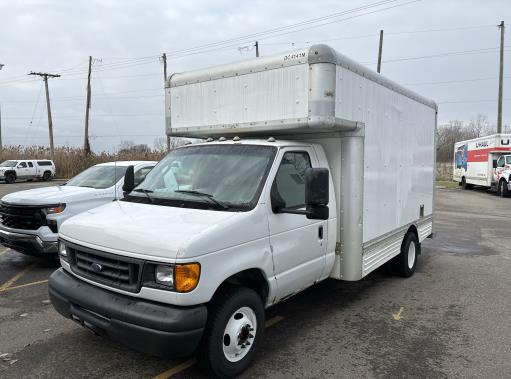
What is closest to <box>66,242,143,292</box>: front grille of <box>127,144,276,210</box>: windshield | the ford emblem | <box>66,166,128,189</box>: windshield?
the ford emblem

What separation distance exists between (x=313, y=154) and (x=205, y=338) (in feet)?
7.57

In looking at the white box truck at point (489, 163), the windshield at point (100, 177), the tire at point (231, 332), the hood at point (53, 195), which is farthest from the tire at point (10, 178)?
the tire at point (231, 332)

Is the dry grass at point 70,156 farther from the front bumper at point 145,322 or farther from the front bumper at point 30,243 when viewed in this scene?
the front bumper at point 145,322

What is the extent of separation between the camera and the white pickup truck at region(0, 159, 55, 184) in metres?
32.0

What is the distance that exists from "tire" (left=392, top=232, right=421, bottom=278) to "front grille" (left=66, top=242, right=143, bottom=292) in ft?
15.6

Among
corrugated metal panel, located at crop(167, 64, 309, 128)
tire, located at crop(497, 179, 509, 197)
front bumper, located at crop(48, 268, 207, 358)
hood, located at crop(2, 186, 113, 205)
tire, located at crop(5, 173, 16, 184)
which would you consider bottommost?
tire, located at crop(497, 179, 509, 197)

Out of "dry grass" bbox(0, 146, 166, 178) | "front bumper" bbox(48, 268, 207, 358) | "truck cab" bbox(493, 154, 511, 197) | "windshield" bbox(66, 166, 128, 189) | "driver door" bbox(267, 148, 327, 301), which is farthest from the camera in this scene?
"dry grass" bbox(0, 146, 166, 178)

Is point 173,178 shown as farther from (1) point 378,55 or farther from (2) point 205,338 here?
(1) point 378,55

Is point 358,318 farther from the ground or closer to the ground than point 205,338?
closer to the ground

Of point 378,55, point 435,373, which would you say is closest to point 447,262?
point 435,373

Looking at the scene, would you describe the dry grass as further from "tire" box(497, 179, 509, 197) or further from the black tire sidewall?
the black tire sidewall

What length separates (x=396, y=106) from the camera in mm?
6172

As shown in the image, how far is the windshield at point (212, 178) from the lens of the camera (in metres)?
3.92

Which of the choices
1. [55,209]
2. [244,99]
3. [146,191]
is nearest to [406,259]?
[244,99]
